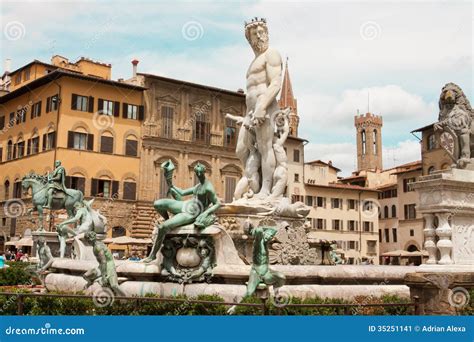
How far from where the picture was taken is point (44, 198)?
18.8m

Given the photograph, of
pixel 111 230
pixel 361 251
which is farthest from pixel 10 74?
pixel 361 251

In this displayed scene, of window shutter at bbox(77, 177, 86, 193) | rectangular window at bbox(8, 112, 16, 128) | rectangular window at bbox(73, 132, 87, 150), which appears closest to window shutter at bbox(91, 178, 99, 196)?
window shutter at bbox(77, 177, 86, 193)

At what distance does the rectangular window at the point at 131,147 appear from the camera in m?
48.1

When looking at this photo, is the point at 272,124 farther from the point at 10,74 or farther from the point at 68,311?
the point at 10,74

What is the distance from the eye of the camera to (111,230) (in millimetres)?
45250

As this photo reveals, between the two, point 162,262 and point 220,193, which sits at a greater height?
point 220,193

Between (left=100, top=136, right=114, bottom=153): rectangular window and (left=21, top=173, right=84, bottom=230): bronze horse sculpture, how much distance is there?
25896 mm

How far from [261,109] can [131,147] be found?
123 feet

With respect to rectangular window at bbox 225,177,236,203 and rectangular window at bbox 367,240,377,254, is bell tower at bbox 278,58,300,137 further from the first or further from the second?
rectangular window at bbox 225,177,236,203

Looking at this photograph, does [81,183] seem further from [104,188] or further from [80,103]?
[80,103]

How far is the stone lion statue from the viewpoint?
30.4 feet

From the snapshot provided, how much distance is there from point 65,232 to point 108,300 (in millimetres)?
9131

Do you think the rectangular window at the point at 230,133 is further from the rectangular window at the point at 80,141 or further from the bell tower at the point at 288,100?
the bell tower at the point at 288,100

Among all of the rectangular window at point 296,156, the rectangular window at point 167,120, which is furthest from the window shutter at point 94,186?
the rectangular window at point 296,156
